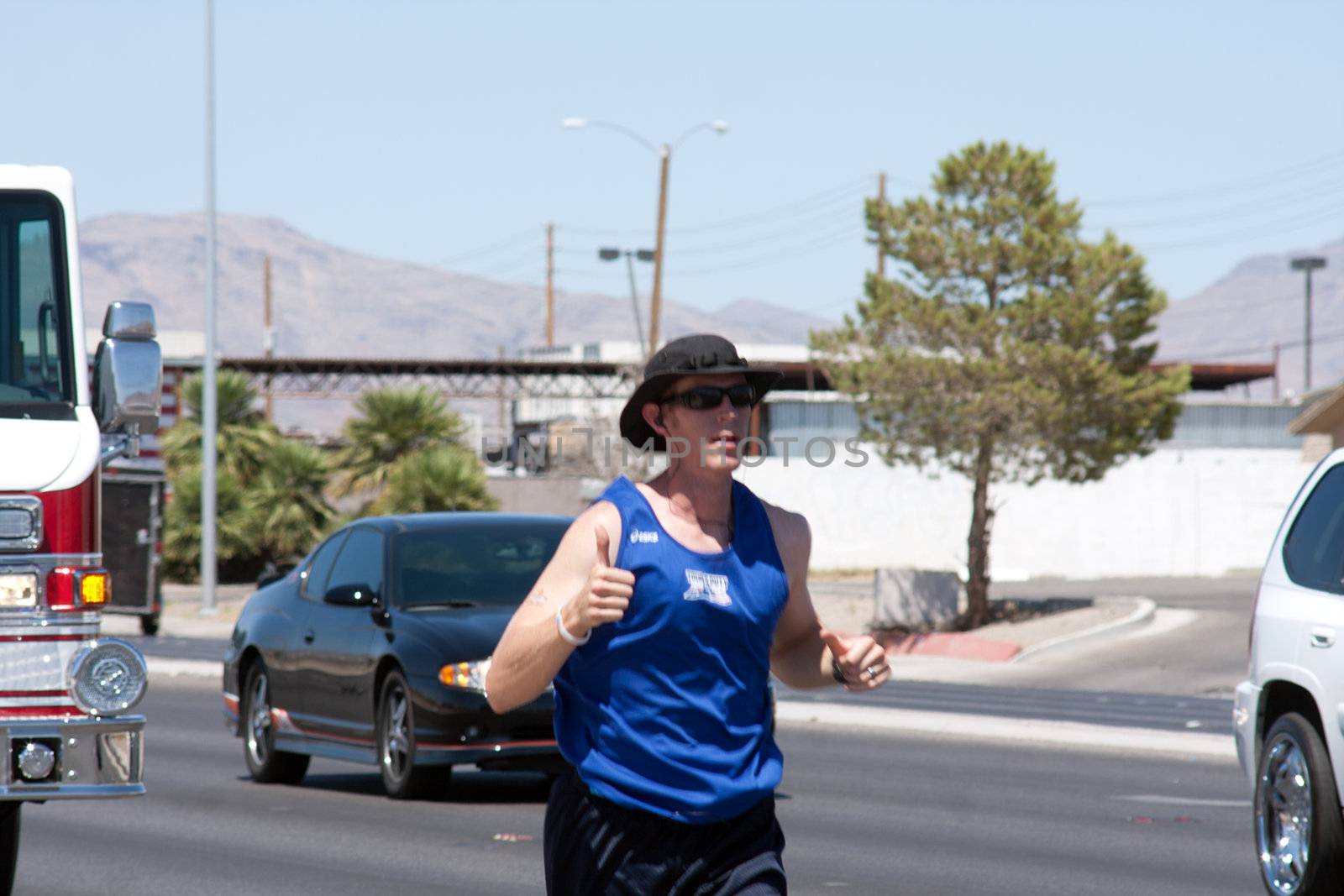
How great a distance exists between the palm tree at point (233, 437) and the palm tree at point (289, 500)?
177 centimetres

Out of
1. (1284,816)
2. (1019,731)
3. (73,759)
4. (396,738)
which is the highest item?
(73,759)

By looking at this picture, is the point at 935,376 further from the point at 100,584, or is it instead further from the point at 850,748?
the point at 100,584

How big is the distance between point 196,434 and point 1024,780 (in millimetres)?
40795

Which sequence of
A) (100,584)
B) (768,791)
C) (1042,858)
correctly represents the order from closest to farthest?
(768,791), (100,584), (1042,858)

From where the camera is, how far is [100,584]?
26.2ft

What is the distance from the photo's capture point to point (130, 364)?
8.09 m

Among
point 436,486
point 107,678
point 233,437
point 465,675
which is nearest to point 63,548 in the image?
point 107,678

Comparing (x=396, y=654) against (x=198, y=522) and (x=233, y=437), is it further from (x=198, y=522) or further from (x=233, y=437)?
(x=233, y=437)

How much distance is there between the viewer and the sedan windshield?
1322cm

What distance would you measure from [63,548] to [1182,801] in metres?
8.03

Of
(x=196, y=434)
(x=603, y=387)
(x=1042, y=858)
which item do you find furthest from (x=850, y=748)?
(x=603, y=387)

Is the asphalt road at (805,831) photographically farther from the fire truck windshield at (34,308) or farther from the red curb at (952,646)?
the red curb at (952,646)

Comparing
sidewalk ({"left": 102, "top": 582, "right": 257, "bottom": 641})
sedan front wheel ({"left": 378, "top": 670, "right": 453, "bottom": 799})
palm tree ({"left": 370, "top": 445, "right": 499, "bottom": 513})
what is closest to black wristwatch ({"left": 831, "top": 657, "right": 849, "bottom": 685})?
sedan front wheel ({"left": 378, "top": 670, "right": 453, "bottom": 799})

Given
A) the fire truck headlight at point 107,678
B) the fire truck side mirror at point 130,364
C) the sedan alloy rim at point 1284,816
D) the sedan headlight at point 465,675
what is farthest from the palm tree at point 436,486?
the fire truck headlight at point 107,678
